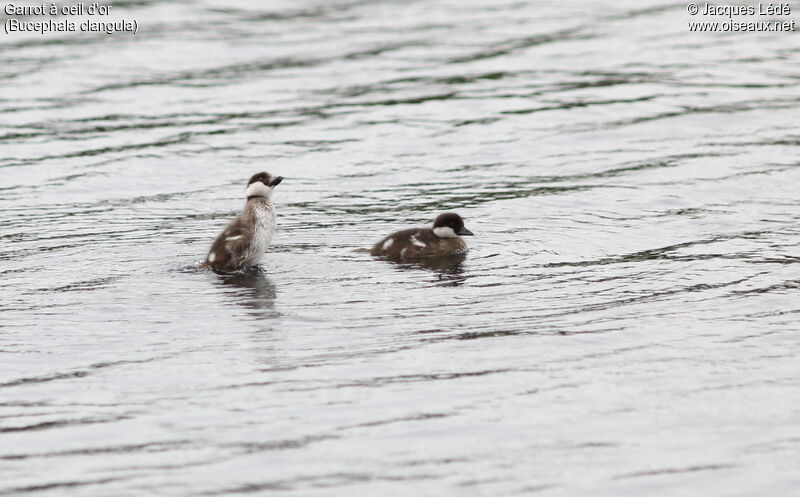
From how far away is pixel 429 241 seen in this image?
1245 cm

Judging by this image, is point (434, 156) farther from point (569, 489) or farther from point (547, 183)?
point (569, 489)

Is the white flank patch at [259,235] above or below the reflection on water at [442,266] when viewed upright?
above

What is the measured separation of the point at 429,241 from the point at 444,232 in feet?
0.60

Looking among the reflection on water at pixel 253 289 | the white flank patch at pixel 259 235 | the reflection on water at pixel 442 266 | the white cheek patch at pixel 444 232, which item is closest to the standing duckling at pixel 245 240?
the white flank patch at pixel 259 235

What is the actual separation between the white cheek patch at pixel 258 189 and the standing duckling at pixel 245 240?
0.51 feet

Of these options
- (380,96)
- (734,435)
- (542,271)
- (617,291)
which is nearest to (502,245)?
(542,271)

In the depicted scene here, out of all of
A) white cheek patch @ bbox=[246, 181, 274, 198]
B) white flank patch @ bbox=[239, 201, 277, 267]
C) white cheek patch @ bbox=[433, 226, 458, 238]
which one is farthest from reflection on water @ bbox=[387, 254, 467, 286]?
white cheek patch @ bbox=[246, 181, 274, 198]

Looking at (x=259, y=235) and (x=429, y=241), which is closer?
(x=259, y=235)

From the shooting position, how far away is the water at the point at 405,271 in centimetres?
750

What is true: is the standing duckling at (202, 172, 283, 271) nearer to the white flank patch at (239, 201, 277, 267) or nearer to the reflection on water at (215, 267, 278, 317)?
the white flank patch at (239, 201, 277, 267)

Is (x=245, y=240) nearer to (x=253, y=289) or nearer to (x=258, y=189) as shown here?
(x=253, y=289)

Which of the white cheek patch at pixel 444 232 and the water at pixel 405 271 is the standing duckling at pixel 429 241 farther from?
the water at pixel 405 271

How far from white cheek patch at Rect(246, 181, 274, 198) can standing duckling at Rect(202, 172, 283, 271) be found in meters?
0.15

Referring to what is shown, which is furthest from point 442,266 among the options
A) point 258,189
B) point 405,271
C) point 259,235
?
point 258,189
